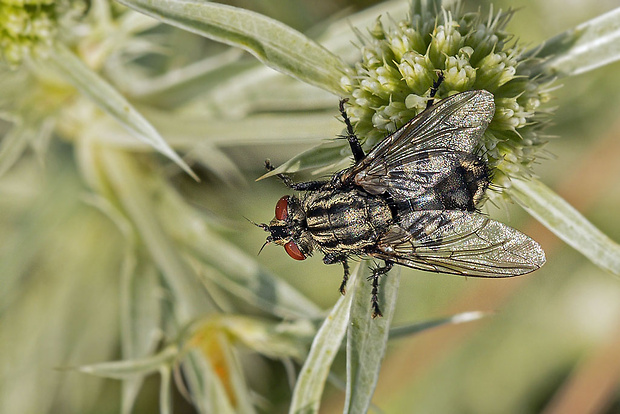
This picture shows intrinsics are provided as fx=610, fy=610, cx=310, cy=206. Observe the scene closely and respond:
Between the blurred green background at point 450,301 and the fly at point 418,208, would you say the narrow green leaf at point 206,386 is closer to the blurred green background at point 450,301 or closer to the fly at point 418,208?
the fly at point 418,208

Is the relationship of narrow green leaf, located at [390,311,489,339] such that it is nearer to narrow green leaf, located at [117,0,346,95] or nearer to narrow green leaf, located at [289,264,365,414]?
narrow green leaf, located at [289,264,365,414]

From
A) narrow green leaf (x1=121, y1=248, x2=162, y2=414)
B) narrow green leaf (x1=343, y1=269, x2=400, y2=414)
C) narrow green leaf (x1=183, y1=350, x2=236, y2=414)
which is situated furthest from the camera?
narrow green leaf (x1=121, y1=248, x2=162, y2=414)

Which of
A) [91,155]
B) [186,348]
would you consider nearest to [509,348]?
[186,348]

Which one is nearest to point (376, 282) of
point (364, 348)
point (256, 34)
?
point (364, 348)

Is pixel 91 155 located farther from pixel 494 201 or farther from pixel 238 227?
pixel 494 201

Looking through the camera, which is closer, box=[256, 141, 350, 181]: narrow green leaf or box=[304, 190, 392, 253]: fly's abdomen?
box=[256, 141, 350, 181]: narrow green leaf

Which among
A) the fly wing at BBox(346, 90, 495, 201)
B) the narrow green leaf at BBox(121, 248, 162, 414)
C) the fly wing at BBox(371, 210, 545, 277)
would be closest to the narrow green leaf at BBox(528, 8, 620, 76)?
the fly wing at BBox(346, 90, 495, 201)

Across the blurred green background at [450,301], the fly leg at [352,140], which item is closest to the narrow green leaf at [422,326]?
the fly leg at [352,140]

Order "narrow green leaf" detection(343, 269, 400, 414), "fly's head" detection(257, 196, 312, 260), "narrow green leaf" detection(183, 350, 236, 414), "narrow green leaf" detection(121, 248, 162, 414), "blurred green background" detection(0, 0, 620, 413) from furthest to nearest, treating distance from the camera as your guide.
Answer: "blurred green background" detection(0, 0, 620, 413), "narrow green leaf" detection(121, 248, 162, 414), "narrow green leaf" detection(183, 350, 236, 414), "fly's head" detection(257, 196, 312, 260), "narrow green leaf" detection(343, 269, 400, 414)
